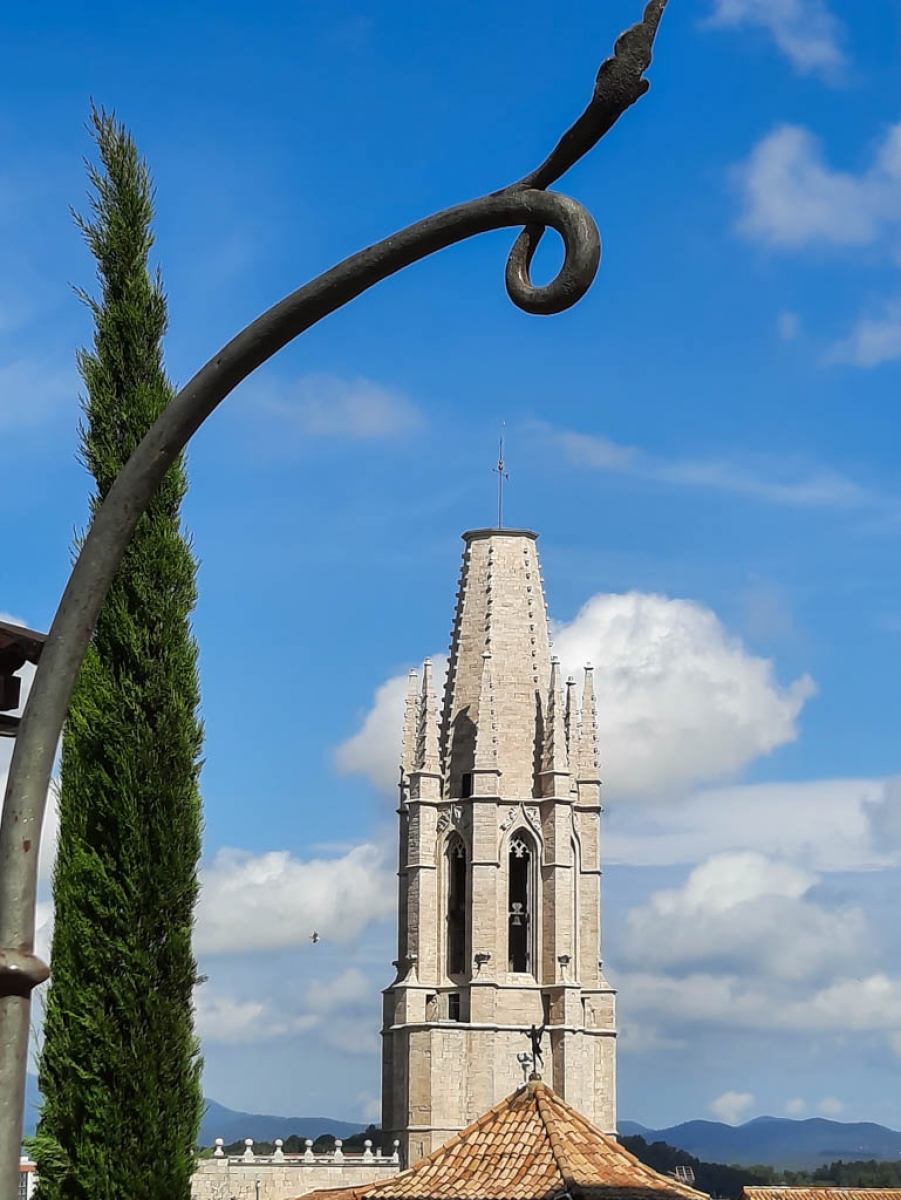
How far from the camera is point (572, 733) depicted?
78.2 meters

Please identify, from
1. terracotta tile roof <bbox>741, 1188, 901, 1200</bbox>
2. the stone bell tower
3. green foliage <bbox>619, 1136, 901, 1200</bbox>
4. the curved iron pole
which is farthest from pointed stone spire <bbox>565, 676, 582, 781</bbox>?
the curved iron pole

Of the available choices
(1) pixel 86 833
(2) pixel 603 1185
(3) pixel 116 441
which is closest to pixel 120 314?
(3) pixel 116 441

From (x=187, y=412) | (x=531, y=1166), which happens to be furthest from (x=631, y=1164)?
(x=187, y=412)

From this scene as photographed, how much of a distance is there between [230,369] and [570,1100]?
6978 cm

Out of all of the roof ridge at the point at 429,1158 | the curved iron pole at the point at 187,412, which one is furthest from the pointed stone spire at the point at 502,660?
the curved iron pole at the point at 187,412

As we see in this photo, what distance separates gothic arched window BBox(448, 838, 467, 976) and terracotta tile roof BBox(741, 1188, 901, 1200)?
23512 mm

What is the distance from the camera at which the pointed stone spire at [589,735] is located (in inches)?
3081

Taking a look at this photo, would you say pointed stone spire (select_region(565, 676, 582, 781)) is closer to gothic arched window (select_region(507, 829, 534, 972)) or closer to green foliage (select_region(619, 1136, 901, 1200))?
gothic arched window (select_region(507, 829, 534, 972))

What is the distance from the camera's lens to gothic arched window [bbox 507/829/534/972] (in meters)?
75.6

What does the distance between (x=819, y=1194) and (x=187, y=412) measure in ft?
155

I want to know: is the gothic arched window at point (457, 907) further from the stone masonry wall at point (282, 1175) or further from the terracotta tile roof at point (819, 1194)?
the terracotta tile roof at point (819, 1194)

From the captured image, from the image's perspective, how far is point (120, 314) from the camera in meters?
13.2

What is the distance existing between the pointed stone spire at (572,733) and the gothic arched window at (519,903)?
3.35 meters

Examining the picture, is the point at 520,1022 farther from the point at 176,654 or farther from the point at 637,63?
the point at 637,63
